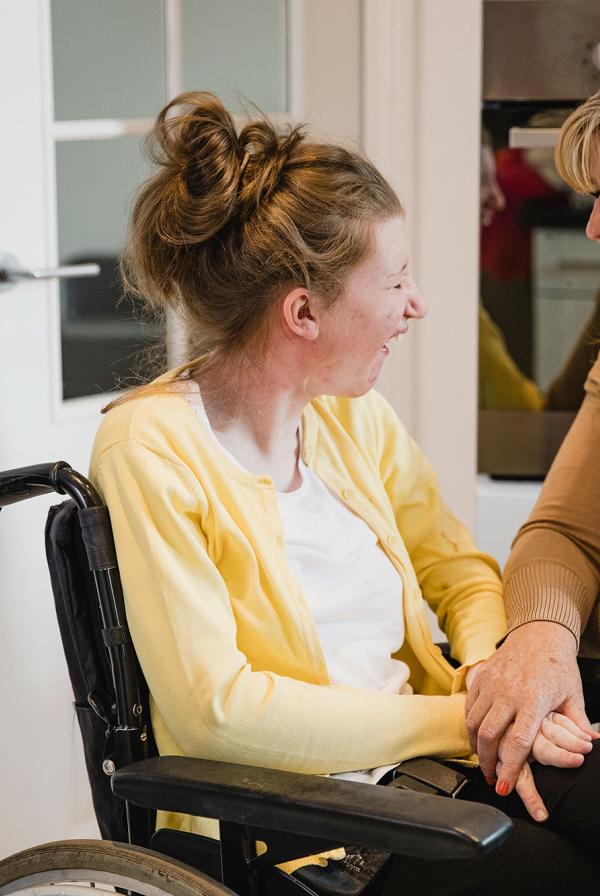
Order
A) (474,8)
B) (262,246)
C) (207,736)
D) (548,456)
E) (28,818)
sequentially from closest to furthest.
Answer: (207,736) → (262,246) → (28,818) → (474,8) → (548,456)

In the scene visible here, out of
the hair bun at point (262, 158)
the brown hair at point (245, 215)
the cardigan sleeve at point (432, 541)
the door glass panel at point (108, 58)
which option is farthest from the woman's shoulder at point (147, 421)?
the door glass panel at point (108, 58)

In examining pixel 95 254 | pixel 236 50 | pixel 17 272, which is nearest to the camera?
pixel 17 272

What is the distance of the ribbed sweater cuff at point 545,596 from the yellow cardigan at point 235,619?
0.16 feet

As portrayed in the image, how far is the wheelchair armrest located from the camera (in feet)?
3.15

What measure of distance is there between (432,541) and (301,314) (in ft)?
1.33

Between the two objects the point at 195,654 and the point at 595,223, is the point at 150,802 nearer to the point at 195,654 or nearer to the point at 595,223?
the point at 195,654

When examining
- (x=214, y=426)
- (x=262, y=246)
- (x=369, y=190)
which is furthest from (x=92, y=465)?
(x=369, y=190)

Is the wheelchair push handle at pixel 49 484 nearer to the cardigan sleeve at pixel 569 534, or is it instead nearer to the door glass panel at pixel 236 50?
the cardigan sleeve at pixel 569 534

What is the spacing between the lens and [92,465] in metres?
1.27

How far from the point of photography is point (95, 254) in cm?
201

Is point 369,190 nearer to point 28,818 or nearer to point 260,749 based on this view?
point 260,749

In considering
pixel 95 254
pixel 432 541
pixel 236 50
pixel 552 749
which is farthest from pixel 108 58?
pixel 552 749

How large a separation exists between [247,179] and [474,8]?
1339 millimetres

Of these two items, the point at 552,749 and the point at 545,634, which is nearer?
the point at 552,749
